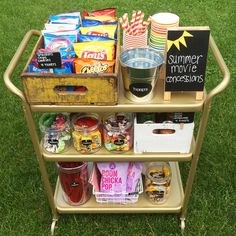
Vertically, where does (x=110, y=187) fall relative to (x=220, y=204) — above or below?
above

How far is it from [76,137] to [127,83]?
375mm

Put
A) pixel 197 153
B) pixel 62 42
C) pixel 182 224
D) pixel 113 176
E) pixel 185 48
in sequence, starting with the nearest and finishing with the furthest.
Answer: pixel 185 48 → pixel 62 42 → pixel 197 153 → pixel 113 176 → pixel 182 224

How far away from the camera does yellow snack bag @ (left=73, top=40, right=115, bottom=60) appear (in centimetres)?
164

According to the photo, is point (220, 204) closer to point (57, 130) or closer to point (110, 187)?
point (110, 187)

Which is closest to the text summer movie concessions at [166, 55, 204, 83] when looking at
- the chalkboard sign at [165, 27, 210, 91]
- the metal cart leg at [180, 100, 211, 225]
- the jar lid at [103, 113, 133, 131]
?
the chalkboard sign at [165, 27, 210, 91]

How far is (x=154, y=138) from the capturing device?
1777 mm

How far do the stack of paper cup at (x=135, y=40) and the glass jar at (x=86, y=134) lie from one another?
380 millimetres

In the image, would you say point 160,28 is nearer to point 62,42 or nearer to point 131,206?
point 62,42

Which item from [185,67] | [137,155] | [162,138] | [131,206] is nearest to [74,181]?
[131,206]

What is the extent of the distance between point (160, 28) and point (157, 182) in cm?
82

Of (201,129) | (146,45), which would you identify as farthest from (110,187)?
(146,45)

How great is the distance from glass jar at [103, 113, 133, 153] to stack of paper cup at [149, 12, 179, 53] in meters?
Answer: 0.35

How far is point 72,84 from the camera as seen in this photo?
5.13 feet

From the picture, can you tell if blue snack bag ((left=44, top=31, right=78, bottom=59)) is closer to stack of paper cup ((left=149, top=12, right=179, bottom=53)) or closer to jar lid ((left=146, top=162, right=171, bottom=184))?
stack of paper cup ((left=149, top=12, right=179, bottom=53))
